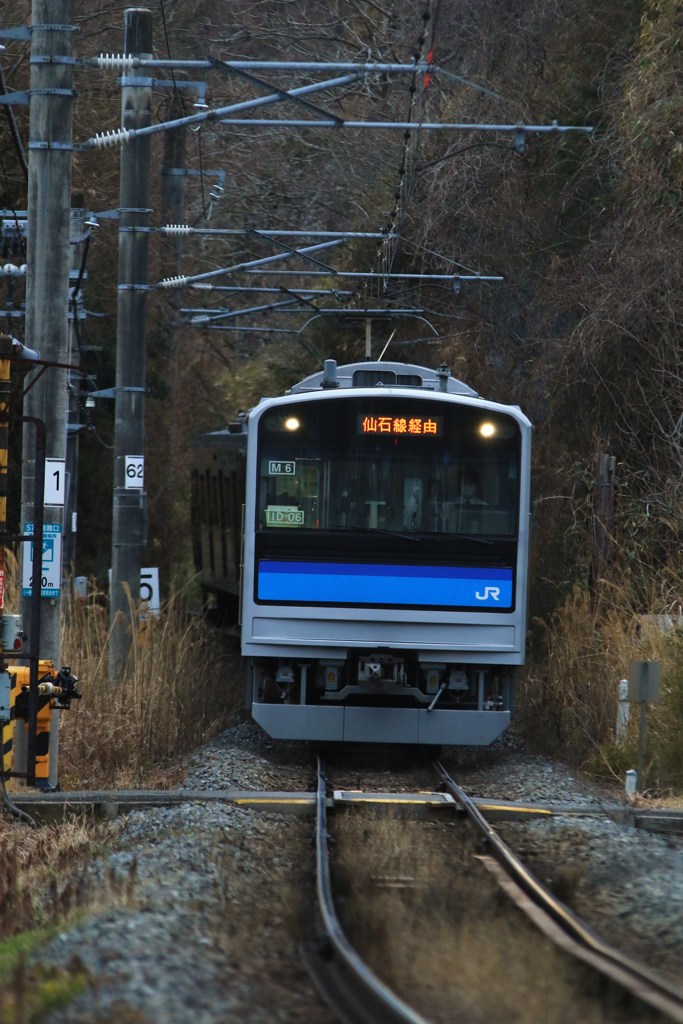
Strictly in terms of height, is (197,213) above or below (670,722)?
above

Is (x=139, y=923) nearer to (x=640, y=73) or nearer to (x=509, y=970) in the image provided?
(x=509, y=970)

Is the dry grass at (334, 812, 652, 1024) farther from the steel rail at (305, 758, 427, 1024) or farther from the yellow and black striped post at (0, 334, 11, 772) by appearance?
the yellow and black striped post at (0, 334, 11, 772)

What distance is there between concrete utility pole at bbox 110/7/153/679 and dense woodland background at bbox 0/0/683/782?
83cm

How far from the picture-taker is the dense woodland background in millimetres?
17406

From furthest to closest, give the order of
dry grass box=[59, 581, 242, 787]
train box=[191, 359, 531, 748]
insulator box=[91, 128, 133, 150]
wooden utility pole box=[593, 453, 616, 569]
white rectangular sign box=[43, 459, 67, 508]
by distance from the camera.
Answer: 1. wooden utility pole box=[593, 453, 616, 569]
2. dry grass box=[59, 581, 242, 787]
3. train box=[191, 359, 531, 748]
4. insulator box=[91, 128, 133, 150]
5. white rectangular sign box=[43, 459, 67, 508]

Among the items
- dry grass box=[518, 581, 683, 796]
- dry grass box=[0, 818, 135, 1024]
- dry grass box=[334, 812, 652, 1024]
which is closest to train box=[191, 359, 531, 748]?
dry grass box=[518, 581, 683, 796]

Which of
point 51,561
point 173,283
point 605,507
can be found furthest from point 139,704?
point 605,507

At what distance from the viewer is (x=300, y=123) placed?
14266 mm

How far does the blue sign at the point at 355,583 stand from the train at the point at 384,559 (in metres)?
0.01

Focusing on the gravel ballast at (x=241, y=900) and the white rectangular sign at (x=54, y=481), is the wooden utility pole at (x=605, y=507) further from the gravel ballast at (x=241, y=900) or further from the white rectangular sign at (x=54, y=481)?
the white rectangular sign at (x=54, y=481)

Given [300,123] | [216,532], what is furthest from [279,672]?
[216,532]

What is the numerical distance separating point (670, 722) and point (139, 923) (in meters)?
6.66

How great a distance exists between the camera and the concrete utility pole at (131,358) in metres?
17.2

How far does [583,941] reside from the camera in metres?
6.97
